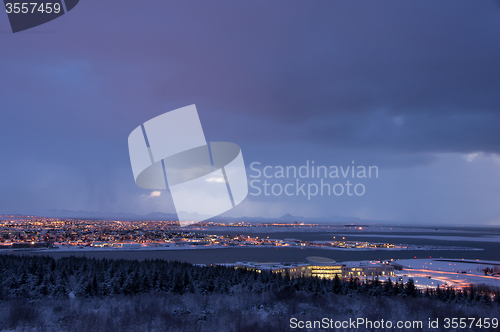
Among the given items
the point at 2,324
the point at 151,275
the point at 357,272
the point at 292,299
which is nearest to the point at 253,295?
the point at 292,299

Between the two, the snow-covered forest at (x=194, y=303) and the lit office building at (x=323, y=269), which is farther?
the lit office building at (x=323, y=269)

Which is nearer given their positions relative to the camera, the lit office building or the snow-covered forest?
the snow-covered forest

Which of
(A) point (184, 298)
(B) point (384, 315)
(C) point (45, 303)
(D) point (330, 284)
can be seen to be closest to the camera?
(B) point (384, 315)

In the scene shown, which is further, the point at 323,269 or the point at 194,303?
the point at 323,269

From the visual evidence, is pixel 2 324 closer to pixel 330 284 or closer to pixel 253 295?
pixel 253 295

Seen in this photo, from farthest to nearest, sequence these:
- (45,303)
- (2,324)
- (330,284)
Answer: (330,284) → (45,303) → (2,324)

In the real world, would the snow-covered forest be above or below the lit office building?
above

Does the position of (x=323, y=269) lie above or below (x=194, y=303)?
below

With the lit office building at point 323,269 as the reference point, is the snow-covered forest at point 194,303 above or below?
above
